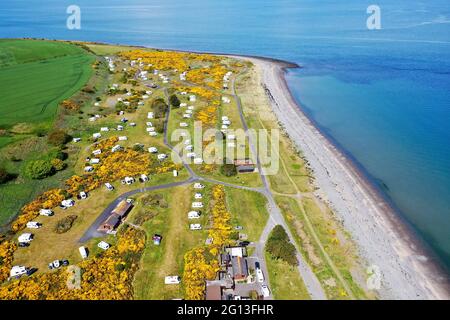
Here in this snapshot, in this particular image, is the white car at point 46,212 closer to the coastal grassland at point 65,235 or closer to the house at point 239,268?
the coastal grassland at point 65,235

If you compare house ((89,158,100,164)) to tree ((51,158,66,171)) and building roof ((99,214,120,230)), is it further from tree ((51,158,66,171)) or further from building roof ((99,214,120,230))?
building roof ((99,214,120,230))

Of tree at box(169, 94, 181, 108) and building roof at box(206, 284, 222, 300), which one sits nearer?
building roof at box(206, 284, 222, 300)

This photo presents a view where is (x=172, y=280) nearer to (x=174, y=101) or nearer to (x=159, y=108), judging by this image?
(x=159, y=108)

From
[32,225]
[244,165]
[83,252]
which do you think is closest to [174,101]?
[244,165]

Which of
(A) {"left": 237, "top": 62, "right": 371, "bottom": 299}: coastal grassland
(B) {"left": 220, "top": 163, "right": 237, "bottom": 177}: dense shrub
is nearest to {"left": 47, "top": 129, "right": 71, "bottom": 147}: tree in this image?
(B) {"left": 220, "top": 163, "right": 237, "bottom": 177}: dense shrub

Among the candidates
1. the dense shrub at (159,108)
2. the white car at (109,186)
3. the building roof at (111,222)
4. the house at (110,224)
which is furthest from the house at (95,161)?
the dense shrub at (159,108)

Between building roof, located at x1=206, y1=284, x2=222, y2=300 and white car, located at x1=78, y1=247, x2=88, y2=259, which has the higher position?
white car, located at x1=78, y1=247, x2=88, y2=259

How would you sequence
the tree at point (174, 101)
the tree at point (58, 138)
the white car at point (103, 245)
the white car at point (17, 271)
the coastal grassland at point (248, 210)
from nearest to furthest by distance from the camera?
1. the white car at point (17, 271)
2. the white car at point (103, 245)
3. the coastal grassland at point (248, 210)
4. the tree at point (58, 138)
5. the tree at point (174, 101)
